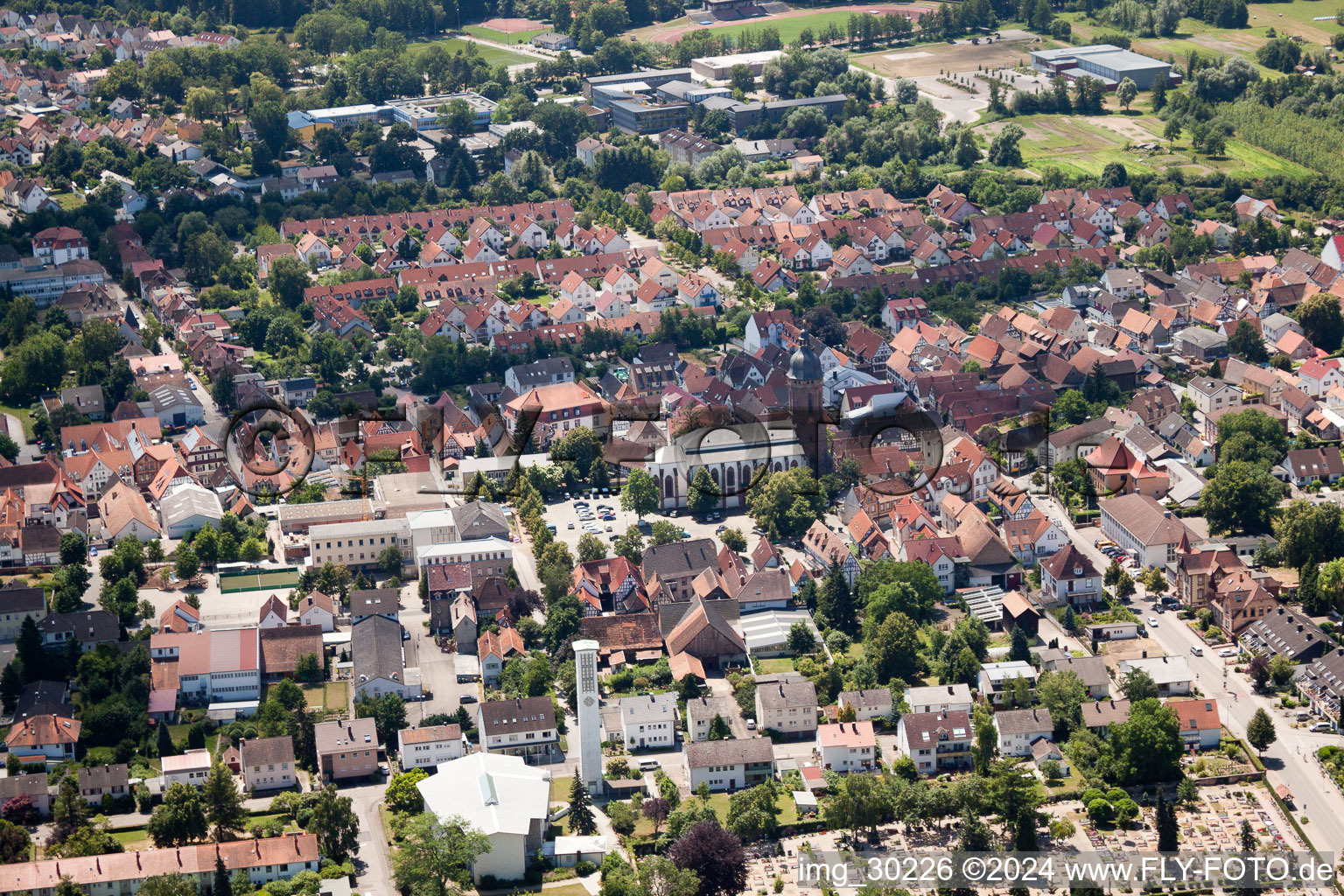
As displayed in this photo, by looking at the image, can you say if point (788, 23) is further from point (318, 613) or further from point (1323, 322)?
point (318, 613)

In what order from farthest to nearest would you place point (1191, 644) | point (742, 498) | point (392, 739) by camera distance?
point (742, 498) → point (1191, 644) → point (392, 739)

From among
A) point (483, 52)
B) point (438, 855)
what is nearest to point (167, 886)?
point (438, 855)

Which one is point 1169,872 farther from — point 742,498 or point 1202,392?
point 1202,392

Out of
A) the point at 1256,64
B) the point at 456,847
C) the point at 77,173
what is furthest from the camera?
the point at 1256,64

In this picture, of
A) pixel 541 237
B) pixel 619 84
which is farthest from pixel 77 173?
pixel 619 84

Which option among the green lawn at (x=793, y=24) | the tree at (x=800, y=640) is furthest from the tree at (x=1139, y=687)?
the green lawn at (x=793, y=24)

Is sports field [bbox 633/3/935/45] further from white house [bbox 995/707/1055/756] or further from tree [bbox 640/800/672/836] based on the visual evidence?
tree [bbox 640/800/672/836]

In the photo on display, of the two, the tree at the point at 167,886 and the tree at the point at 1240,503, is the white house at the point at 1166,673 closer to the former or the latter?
the tree at the point at 1240,503
